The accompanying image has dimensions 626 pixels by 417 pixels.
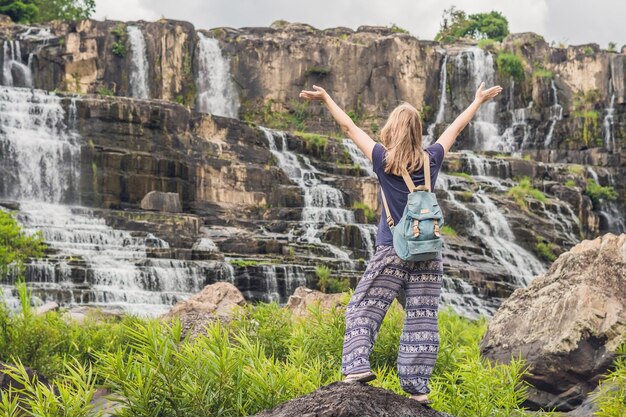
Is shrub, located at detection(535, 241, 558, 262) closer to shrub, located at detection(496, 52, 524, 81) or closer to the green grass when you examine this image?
the green grass

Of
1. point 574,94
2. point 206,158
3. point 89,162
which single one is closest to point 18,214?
point 89,162

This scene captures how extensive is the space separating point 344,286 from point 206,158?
33.9 ft

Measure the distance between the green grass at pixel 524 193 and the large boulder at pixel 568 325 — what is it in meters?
21.9

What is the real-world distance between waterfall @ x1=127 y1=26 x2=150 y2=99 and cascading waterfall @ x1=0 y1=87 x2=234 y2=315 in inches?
382

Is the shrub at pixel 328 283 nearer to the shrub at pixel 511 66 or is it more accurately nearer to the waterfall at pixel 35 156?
the waterfall at pixel 35 156

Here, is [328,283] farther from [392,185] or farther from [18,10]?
[18,10]

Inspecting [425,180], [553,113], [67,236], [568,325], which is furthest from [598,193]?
[425,180]

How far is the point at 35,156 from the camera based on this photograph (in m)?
27.1

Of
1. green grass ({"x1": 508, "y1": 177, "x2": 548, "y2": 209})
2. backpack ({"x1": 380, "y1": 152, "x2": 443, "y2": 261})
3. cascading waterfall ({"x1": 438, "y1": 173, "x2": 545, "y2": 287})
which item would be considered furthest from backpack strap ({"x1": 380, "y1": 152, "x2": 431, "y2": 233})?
green grass ({"x1": 508, "y1": 177, "x2": 548, "y2": 209})

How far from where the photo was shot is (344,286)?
21406 mm

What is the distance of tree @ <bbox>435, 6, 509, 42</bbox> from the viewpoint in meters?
62.8

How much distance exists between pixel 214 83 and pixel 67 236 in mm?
19879

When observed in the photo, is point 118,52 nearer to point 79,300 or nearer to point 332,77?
point 332,77

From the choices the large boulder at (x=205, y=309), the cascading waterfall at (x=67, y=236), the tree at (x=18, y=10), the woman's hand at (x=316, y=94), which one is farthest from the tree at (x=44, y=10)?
the woman's hand at (x=316, y=94)
